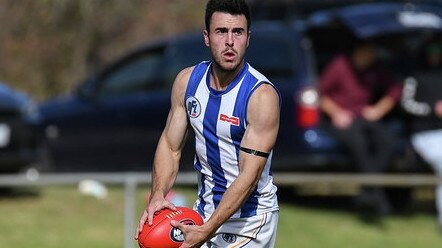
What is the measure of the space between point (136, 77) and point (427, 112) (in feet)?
10.9

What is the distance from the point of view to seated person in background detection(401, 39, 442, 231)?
42.5ft

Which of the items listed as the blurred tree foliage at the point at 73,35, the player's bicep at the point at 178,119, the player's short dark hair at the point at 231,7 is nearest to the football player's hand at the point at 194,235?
the player's bicep at the point at 178,119

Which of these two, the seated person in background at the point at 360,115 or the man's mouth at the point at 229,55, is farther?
the seated person in background at the point at 360,115

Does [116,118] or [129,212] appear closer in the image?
[129,212]

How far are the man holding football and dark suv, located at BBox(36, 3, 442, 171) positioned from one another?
6031 millimetres

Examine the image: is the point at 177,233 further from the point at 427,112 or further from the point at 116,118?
the point at 116,118

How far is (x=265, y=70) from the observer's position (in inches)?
527

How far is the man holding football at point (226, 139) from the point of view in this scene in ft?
21.2

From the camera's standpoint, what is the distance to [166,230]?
6.48m

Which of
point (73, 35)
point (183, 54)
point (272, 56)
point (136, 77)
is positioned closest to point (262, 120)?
point (272, 56)

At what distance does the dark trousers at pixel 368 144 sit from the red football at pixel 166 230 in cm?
650

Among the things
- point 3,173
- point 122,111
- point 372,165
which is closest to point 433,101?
point 372,165

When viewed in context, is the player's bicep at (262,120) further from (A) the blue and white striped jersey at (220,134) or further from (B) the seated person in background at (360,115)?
(B) the seated person in background at (360,115)

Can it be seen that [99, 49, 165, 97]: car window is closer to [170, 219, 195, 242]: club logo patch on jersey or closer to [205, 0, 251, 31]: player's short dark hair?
[205, 0, 251, 31]: player's short dark hair
